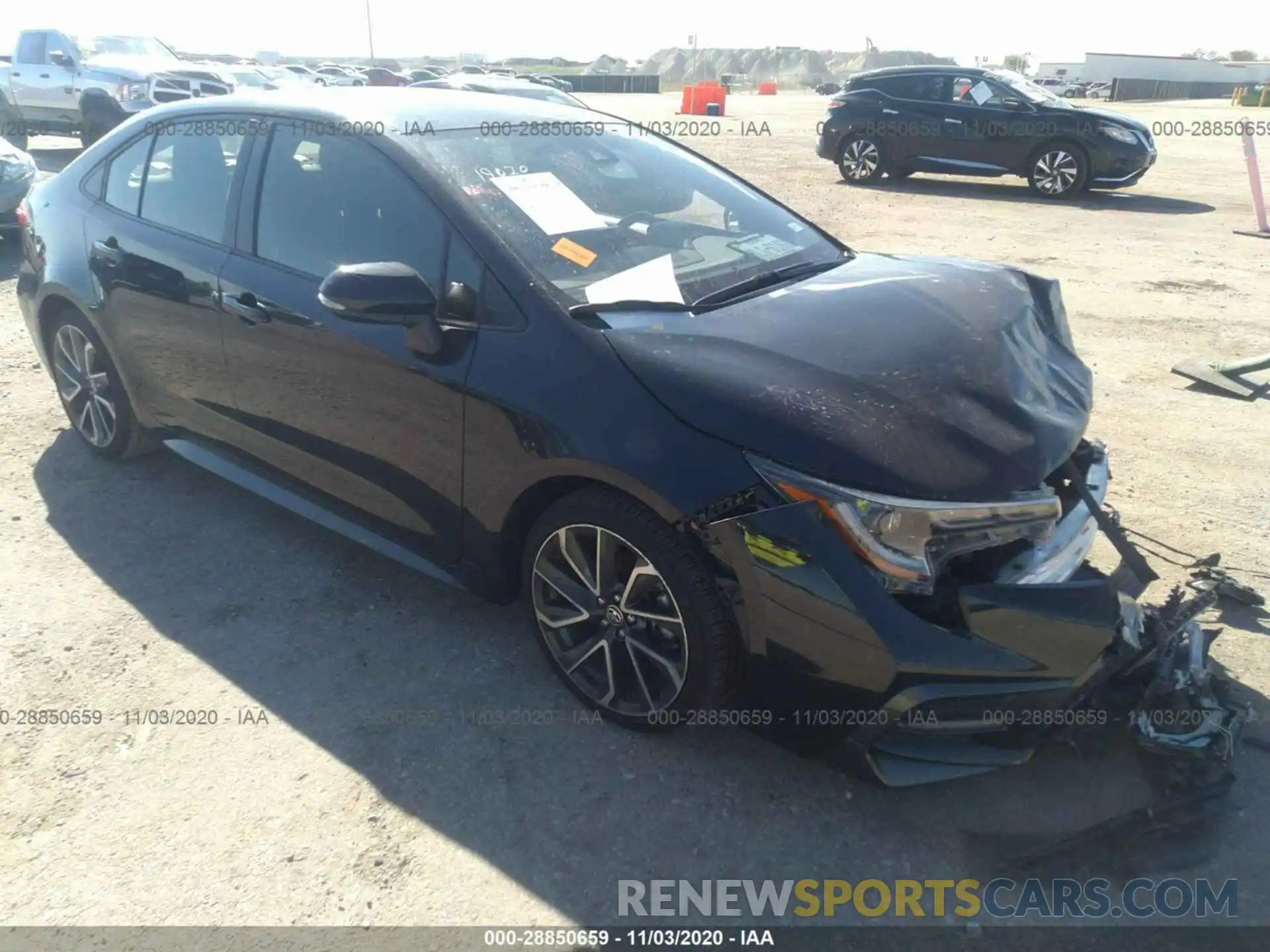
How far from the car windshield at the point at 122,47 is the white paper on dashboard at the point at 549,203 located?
1661 cm

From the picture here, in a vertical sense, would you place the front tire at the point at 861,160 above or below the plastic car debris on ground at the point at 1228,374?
above

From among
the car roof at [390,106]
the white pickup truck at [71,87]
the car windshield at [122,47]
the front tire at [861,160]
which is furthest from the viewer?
the car windshield at [122,47]

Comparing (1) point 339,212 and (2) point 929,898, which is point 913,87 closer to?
(1) point 339,212

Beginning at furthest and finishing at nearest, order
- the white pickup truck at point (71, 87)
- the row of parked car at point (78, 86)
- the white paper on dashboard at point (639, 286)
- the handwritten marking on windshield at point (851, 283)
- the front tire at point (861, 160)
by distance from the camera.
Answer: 1. the white pickup truck at point (71, 87)
2. the row of parked car at point (78, 86)
3. the front tire at point (861, 160)
4. the handwritten marking on windshield at point (851, 283)
5. the white paper on dashboard at point (639, 286)

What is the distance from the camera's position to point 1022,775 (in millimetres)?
2709

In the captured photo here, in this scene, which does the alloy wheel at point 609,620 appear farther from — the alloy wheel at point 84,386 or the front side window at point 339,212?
the alloy wheel at point 84,386

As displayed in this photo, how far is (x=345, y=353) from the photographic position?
314cm

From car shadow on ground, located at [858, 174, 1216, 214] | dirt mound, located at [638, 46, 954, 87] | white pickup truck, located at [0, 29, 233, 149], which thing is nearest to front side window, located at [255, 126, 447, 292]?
car shadow on ground, located at [858, 174, 1216, 214]

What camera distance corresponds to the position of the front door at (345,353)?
9.73 feet

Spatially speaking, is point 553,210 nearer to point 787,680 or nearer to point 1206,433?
point 787,680

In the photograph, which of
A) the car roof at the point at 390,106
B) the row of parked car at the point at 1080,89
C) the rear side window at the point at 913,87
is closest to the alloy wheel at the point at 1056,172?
the rear side window at the point at 913,87

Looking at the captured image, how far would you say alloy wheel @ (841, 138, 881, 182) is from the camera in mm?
14297

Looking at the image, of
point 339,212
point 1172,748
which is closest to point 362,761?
point 339,212

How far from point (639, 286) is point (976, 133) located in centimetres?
1228
